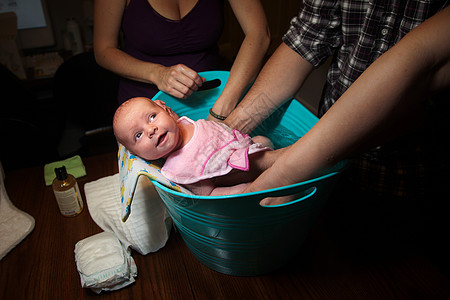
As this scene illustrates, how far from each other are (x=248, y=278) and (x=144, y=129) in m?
0.45

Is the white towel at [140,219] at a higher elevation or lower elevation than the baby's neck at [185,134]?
lower

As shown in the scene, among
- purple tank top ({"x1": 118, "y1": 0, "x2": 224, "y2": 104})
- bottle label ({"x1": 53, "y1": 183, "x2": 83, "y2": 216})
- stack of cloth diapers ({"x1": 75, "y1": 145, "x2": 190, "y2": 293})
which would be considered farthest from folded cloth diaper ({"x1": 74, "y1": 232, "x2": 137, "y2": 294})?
purple tank top ({"x1": 118, "y1": 0, "x2": 224, "y2": 104})

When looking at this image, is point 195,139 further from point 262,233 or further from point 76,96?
point 76,96

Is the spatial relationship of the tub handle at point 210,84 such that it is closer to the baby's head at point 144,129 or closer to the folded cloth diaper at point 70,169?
the baby's head at point 144,129

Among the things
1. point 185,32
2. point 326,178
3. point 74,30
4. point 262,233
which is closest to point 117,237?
point 262,233

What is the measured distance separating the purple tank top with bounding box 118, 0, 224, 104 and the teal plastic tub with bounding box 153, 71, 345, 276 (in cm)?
58

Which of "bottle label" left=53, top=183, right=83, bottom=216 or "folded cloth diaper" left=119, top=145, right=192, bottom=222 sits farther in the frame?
"bottle label" left=53, top=183, right=83, bottom=216

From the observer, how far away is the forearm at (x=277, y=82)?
93cm

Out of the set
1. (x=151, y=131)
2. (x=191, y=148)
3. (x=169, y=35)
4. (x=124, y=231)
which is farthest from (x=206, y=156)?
(x=169, y=35)

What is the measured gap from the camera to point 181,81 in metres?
0.96

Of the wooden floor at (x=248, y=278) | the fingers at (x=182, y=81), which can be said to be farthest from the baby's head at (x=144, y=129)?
the wooden floor at (x=248, y=278)

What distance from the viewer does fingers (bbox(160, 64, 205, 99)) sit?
95 cm

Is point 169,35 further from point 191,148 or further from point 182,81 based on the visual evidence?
point 191,148

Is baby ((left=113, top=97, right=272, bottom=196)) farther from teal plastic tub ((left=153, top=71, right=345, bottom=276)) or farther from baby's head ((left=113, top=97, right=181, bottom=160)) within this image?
teal plastic tub ((left=153, top=71, right=345, bottom=276))
